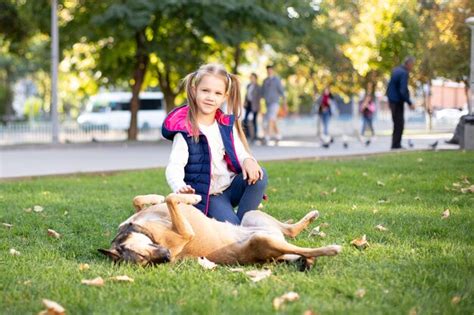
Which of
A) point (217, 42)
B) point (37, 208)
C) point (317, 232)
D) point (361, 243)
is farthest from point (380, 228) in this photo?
point (217, 42)

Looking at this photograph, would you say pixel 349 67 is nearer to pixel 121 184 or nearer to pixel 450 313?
pixel 121 184

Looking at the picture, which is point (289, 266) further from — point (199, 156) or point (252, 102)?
point (252, 102)

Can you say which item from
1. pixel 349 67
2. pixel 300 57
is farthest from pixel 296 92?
pixel 300 57

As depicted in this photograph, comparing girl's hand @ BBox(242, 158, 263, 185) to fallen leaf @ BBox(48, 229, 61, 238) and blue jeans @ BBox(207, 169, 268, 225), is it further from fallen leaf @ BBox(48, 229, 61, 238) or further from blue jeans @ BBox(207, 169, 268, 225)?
fallen leaf @ BBox(48, 229, 61, 238)

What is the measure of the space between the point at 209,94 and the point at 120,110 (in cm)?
4483

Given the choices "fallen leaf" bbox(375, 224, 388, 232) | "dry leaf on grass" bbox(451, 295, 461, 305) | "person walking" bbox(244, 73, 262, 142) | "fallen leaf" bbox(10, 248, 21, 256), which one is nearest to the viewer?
"dry leaf on grass" bbox(451, 295, 461, 305)

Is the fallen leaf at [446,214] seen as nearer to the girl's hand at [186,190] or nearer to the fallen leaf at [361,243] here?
the fallen leaf at [361,243]

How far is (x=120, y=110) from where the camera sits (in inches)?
1980

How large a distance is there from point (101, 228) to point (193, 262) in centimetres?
215

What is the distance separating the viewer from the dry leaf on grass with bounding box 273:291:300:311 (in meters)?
4.10


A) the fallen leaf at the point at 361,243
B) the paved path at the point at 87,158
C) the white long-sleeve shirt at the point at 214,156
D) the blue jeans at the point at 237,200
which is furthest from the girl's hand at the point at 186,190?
the paved path at the point at 87,158

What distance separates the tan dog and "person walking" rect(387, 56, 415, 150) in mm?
12776

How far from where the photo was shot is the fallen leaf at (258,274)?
15.5 ft

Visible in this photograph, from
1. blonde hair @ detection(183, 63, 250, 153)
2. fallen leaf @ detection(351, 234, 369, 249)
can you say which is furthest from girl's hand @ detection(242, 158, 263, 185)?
fallen leaf @ detection(351, 234, 369, 249)
